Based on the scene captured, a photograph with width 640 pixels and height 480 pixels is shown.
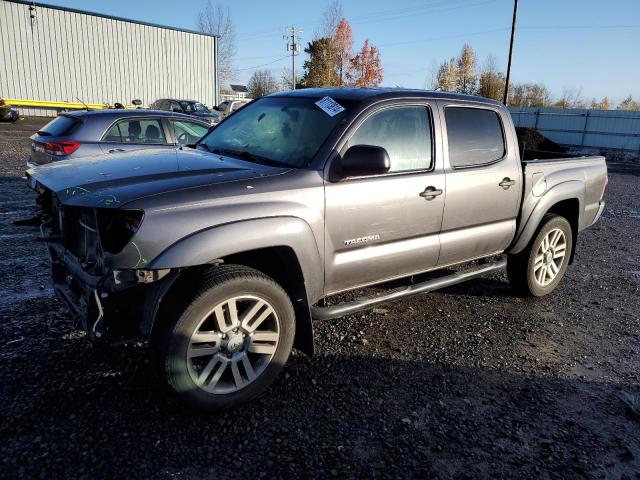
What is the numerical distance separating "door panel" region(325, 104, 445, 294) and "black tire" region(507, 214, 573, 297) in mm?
1480

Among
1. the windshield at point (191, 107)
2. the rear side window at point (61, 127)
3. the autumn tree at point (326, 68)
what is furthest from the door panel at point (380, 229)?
the autumn tree at point (326, 68)

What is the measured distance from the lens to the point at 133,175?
2.90 meters

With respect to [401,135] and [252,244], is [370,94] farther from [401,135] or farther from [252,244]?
[252,244]

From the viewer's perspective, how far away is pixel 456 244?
13.1 ft

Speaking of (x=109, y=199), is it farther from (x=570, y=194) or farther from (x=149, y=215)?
(x=570, y=194)

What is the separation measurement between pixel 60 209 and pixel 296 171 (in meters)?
1.50

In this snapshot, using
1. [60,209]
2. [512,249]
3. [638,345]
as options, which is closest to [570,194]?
[512,249]

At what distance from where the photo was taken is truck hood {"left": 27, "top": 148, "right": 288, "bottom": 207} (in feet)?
8.62

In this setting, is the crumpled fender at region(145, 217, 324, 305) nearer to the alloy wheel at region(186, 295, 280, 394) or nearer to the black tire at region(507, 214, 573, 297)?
the alloy wheel at region(186, 295, 280, 394)

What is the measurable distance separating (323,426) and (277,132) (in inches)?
84.0

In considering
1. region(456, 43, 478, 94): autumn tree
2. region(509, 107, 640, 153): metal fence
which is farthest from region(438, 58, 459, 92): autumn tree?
region(509, 107, 640, 153): metal fence

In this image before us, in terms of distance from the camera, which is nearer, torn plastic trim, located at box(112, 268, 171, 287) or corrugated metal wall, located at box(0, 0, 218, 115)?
torn plastic trim, located at box(112, 268, 171, 287)

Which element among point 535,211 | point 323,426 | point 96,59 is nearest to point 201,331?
point 323,426

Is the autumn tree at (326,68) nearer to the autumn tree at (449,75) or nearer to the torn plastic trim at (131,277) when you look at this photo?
the autumn tree at (449,75)
